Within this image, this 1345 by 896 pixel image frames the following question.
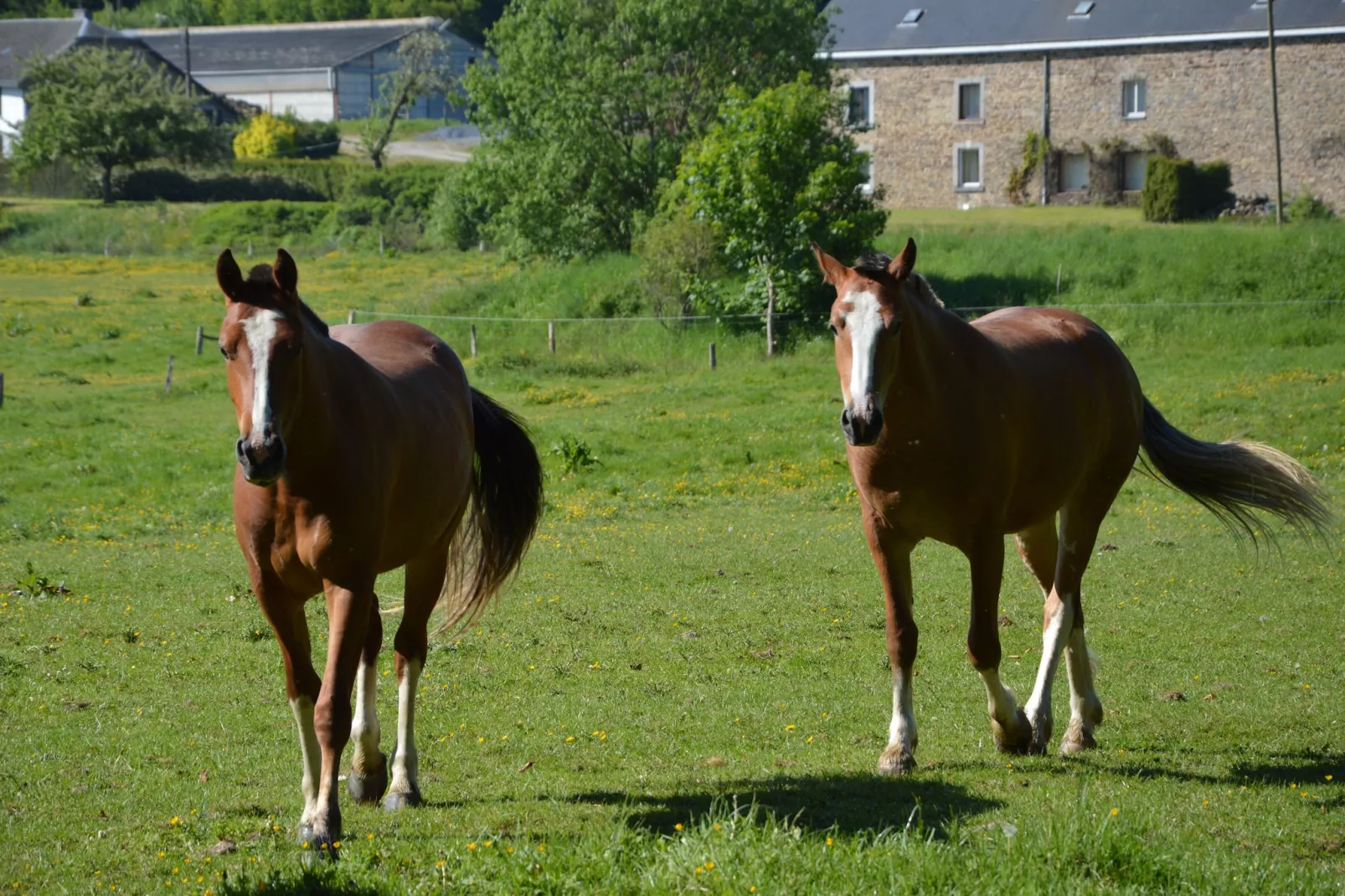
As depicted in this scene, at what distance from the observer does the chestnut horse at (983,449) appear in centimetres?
605

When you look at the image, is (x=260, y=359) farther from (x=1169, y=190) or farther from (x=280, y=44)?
(x=280, y=44)

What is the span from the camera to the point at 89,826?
224 inches

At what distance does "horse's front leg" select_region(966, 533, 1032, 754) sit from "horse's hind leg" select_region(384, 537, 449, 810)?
2697mm

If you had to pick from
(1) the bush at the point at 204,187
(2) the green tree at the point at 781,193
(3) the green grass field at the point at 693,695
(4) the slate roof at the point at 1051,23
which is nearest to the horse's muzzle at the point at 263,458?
(3) the green grass field at the point at 693,695

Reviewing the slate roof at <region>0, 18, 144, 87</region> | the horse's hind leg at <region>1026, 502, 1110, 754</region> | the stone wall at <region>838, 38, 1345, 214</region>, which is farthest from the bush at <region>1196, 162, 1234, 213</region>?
the slate roof at <region>0, 18, 144, 87</region>

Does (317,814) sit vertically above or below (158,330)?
below

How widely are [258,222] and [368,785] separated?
174 ft

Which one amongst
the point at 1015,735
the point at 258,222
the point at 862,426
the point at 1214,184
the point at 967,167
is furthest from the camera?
the point at 258,222

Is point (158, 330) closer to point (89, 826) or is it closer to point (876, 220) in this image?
point (876, 220)

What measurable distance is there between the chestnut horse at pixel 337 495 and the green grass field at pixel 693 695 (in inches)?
16.0

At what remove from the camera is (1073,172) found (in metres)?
50.1

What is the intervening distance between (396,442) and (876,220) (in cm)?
2763

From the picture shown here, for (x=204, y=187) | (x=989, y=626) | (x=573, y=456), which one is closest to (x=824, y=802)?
(x=989, y=626)

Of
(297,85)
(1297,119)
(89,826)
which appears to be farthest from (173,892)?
(297,85)
